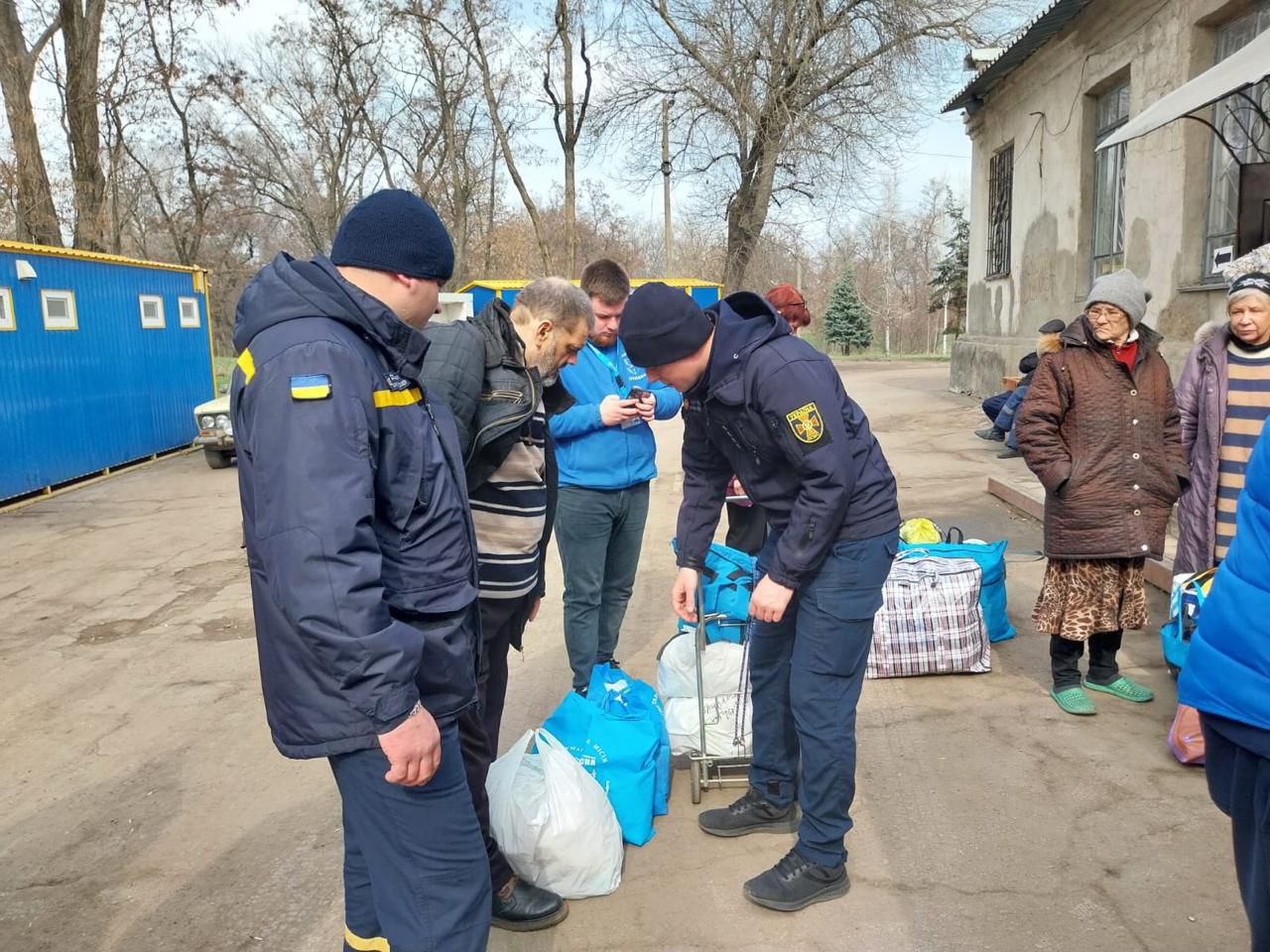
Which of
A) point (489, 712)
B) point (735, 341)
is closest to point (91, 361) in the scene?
point (489, 712)

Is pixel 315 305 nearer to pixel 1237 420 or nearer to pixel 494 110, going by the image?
pixel 1237 420

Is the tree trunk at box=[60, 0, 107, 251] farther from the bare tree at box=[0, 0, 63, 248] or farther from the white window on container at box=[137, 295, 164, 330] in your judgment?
the white window on container at box=[137, 295, 164, 330]

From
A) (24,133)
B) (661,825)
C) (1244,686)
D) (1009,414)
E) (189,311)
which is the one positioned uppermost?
(24,133)

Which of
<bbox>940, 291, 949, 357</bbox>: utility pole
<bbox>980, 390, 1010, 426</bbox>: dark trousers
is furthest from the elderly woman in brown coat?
<bbox>940, 291, 949, 357</bbox>: utility pole

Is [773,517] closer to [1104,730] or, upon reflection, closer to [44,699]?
[1104,730]

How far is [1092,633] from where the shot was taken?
13.3 ft

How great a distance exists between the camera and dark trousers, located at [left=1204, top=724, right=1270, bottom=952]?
1.65m

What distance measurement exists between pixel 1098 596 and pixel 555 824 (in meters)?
2.56

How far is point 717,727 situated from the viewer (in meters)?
3.54

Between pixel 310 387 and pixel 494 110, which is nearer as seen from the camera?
pixel 310 387

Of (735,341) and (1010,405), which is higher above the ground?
(735,341)

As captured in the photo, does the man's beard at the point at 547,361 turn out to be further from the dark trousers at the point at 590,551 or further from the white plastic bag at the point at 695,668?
the white plastic bag at the point at 695,668

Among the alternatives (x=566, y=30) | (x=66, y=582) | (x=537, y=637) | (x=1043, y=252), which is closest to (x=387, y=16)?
(x=566, y=30)

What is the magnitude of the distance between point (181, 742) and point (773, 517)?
292 centimetres
